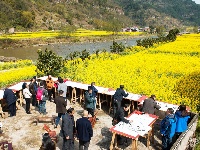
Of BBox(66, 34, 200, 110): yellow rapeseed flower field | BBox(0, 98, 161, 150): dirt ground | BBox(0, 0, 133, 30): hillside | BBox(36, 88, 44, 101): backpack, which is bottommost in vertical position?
BBox(0, 98, 161, 150): dirt ground

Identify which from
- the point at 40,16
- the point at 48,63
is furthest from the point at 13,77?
the point at 40,16

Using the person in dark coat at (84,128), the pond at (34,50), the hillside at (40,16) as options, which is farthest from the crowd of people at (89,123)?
the hillside at (40,16)

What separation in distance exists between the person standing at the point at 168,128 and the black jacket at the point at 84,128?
247 cm

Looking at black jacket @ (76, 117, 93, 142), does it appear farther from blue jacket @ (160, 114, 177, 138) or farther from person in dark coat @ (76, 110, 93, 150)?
blue jacket @ (160, 114, 177, 138)

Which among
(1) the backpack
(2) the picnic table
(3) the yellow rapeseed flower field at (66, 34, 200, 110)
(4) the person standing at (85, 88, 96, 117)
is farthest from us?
(3) the yellow rapeseed flower field at (66, 34, 200, 110)

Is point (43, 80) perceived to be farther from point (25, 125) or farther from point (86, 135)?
point (86, 135)

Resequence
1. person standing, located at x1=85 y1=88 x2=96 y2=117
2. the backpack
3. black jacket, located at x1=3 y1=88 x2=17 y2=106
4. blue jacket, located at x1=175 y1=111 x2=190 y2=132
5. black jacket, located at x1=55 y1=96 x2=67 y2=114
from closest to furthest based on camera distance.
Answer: blue jacket, located at x1=175 y1=111 x2=190 y2=132, black jacket, located at x1=55 y1=96 x2=67 y2=114, person standing, located at x1=85 y1=88 x2=96 y2=117, black jacket, located at x1=3 y1=88 x2=17 y2=106, the backpack

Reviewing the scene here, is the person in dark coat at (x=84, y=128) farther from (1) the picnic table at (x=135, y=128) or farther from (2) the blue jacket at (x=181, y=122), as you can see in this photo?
(2) the blue jacket at (x=181, y=122)

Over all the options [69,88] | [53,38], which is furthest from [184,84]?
[53,38]

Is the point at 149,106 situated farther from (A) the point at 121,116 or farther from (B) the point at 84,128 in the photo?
(B) the point at 84,128

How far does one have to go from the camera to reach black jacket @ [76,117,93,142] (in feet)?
24.0

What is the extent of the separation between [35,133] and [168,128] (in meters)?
5.03

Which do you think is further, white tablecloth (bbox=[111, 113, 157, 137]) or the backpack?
the backpack

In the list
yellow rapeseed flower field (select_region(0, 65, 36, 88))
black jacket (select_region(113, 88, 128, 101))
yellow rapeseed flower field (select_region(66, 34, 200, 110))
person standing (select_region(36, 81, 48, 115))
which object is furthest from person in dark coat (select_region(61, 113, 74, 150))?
yellow rapeseed flower field (select_region(0, 65, 36, 88))
